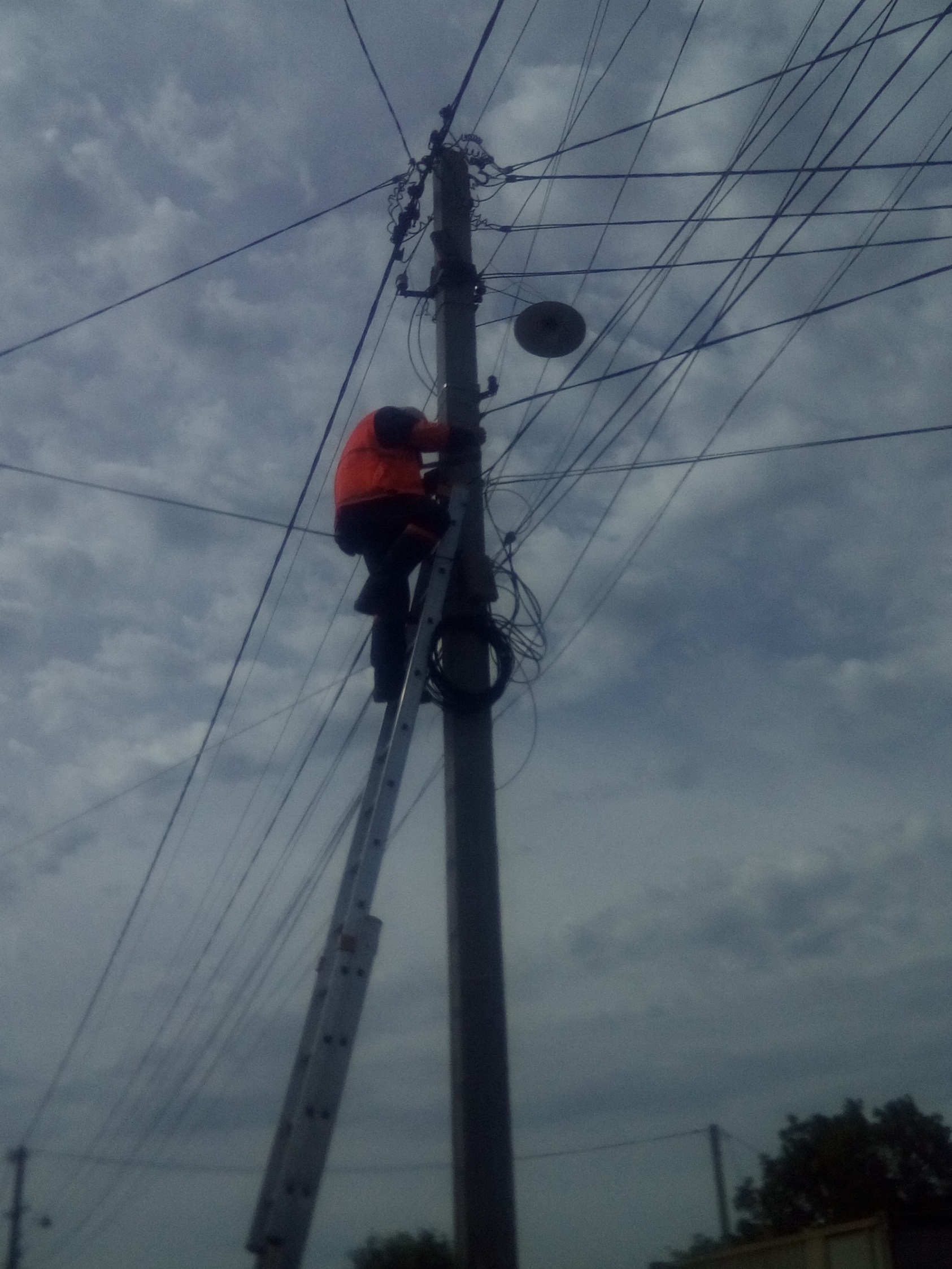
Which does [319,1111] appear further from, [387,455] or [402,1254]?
Answer: [402,1254]

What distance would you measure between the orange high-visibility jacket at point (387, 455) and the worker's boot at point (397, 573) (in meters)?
0.29

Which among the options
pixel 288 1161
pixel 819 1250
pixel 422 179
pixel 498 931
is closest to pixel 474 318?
pixel 422 179

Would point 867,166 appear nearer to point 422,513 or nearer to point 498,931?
point 422,513

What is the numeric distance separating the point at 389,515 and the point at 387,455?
0.32 metres

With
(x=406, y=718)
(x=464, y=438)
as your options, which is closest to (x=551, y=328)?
(x=464, y=438)

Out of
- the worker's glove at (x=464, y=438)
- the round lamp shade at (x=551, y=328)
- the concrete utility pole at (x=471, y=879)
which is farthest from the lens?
the round lamp shade at (x=551, y=328)

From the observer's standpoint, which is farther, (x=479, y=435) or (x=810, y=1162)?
(x=810, y=1162)

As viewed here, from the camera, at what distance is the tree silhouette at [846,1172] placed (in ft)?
68.3

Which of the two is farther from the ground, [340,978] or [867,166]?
[867,166]

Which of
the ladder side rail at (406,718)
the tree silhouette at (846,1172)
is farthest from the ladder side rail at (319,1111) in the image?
the tree silhouette at (846,1172)

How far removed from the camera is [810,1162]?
21.3 meters

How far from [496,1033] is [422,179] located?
18.3 feet

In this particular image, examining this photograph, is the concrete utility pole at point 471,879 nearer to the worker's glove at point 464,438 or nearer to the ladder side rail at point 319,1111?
the worker's glove at point 464,438

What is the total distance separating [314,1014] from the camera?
5133mm
